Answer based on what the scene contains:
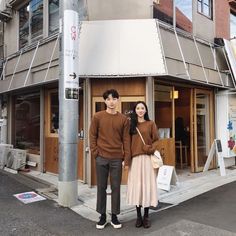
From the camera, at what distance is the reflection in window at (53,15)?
9604mm

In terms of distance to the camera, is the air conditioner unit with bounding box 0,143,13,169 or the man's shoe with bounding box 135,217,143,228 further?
the air conditioner unit with bounding box 0,143,13,169

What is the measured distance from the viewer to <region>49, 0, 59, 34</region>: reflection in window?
9.60 metres

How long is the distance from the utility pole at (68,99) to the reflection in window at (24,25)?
16.8 feet

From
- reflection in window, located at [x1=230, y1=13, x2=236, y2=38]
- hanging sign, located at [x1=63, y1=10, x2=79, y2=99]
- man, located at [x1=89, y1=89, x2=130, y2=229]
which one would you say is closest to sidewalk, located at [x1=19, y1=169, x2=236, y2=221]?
man, located at [x1=89, y1=89, x2=130, y2=229]

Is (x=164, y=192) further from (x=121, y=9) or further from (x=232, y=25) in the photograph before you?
(x=232, y=25)

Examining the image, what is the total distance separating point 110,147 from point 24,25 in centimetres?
770

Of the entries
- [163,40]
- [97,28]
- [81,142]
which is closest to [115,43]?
[97,28]

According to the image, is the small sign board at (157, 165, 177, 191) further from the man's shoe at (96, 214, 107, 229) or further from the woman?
the man's shoe at (96, 214, 107, 229)

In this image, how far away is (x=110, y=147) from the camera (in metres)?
5.19

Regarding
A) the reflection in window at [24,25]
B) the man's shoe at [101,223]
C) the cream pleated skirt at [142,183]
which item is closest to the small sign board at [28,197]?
the man's shoe at [101,223]

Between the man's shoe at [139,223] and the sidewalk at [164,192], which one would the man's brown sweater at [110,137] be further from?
the sidewalk at [164,192]

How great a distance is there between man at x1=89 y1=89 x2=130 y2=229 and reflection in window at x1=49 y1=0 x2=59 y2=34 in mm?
5083

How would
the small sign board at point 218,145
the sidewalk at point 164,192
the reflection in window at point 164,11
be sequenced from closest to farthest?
the sidewalk at point 164,192
the reflection in window at point 164,11
the small sign board at point 218,145

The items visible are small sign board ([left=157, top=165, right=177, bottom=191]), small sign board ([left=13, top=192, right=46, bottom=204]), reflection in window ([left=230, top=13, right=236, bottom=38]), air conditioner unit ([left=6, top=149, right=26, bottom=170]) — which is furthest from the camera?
reflection in window ([left=230, top=13, right=236, bottom=38])
